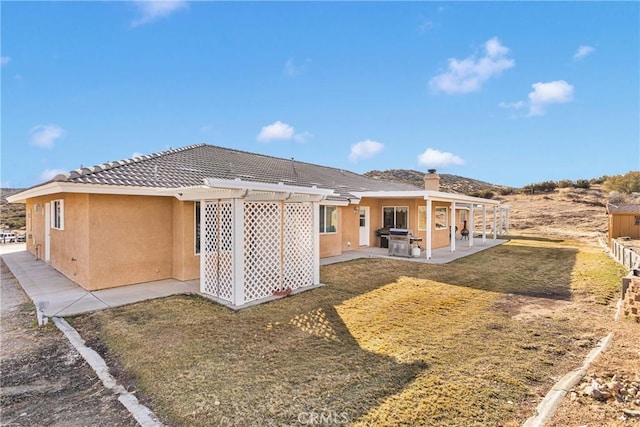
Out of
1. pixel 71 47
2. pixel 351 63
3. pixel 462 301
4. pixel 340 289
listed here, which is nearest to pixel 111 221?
pixel 340 289

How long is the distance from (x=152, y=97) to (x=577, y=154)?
111 feet

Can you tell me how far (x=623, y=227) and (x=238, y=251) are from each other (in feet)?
85.4

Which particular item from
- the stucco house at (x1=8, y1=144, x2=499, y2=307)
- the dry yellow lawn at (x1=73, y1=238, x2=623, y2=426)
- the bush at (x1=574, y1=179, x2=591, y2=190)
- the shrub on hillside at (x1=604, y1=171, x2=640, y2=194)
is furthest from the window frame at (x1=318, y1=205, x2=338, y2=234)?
the bush at (x1=574, y1=179, x2=591, y2=190)

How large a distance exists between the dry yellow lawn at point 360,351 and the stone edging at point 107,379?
0.13 meters

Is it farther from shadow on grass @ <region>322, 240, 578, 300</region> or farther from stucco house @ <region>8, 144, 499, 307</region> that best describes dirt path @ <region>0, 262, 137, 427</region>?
shadow on grass @ <region>322, 240, 578, 300</region>

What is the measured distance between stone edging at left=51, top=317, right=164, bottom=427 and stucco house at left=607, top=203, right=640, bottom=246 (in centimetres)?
2789

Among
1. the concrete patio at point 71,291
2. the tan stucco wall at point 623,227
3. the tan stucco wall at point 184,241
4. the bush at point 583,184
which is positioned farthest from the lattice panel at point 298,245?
the bush at point 583,184

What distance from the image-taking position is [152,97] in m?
20.8

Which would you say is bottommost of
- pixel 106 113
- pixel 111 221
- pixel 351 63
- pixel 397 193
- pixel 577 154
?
pixel 111 221

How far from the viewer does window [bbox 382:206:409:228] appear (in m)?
18.4

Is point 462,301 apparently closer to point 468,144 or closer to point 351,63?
Answer: point 351,63

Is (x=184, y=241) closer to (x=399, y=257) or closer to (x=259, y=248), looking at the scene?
(x=259, y=248)

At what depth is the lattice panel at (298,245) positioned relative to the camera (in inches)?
369

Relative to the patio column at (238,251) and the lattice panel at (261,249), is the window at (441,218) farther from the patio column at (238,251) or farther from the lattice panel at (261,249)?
the patio column at (238,251)
